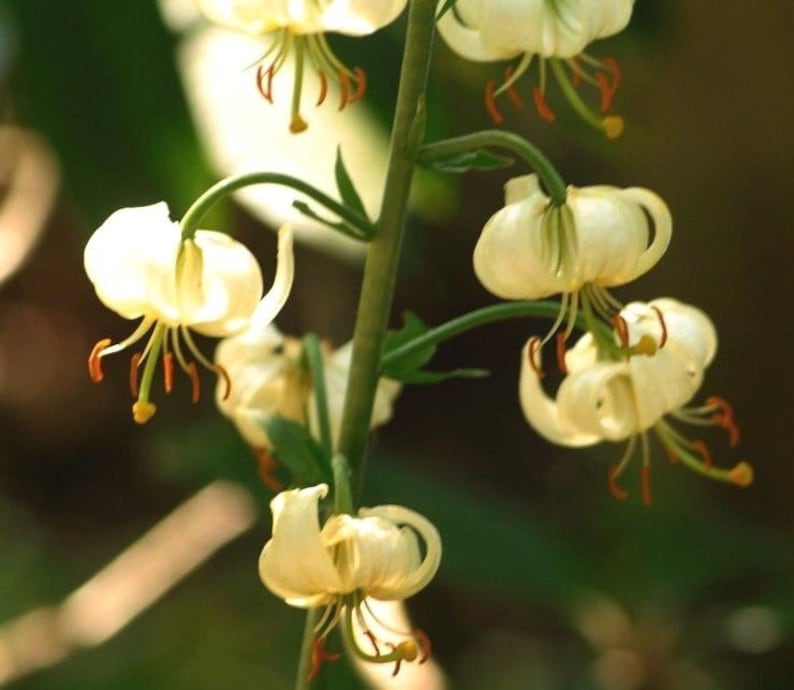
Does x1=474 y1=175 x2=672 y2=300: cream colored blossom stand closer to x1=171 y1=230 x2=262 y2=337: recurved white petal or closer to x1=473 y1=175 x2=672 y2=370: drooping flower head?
x1=473 y1=175 x2=672 y2=370: drooping flower head

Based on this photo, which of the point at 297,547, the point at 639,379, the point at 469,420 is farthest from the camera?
the point at 469,420

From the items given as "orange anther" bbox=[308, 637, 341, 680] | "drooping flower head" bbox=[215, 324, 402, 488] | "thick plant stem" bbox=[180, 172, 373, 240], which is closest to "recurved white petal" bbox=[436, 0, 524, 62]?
"thick plant stem" bbox=[180, 172, 373, 240]

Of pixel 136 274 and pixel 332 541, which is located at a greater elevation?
pixel 136 274

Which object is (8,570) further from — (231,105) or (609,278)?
(609,278)

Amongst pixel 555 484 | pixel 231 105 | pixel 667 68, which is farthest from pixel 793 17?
pixel 231 105

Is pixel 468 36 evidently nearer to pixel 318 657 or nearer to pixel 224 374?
pixel 224 374

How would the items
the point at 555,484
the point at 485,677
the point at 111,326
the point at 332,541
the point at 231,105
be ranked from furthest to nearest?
the point at 111,326 → the point at 555,484 → the point at 485,677 → the point at 231,105 → the point at 332,541

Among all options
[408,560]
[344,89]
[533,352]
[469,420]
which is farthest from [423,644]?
[469,420]
